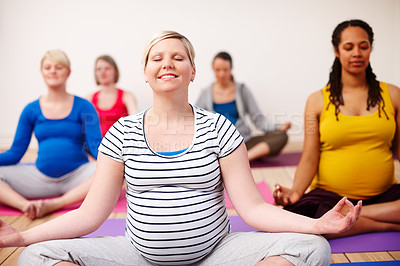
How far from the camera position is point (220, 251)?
4.57 ft

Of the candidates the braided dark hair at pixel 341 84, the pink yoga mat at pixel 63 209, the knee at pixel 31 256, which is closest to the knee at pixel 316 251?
the knee at pixel 31 256

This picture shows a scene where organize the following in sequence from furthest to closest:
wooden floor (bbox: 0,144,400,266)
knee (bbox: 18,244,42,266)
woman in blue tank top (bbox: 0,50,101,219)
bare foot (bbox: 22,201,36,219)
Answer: woman in blue tank top (bbox: 0,50,101,219) < bare foot (bbox: 22,201,36,219) < wooden floor (bbox: 0,144,400,266) < knee (bbox: 18,244,42,266)

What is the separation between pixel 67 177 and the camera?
9.05ft

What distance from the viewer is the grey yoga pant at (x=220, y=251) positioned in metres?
1.24

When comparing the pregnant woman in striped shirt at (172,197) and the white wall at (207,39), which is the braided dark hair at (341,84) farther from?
the white wall at (207,39)

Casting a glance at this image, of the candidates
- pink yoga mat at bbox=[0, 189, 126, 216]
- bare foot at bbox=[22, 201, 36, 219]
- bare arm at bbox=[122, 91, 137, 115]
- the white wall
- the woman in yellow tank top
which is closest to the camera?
the woman in yellow tank top

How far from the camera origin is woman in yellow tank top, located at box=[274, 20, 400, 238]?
2043mm

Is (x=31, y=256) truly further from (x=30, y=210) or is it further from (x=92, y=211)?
(x=30, y=210)

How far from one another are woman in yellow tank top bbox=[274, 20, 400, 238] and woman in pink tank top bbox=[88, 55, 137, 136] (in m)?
2.22

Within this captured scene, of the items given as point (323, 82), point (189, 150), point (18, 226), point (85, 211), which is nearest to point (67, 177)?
point (18, 226)

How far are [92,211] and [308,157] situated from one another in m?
1.27

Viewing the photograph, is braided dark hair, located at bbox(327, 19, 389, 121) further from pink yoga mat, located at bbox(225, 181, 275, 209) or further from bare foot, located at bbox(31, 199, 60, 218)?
bare foot, located at bbox(31, 199, 60, 218)

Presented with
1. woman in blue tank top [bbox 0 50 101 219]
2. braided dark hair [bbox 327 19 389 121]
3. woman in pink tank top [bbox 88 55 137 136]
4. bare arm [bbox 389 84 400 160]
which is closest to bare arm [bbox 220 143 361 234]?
braided dark hair [bbox 327 19 389 121]

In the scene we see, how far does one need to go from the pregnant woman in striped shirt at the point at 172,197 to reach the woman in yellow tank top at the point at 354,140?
0.80 metres
